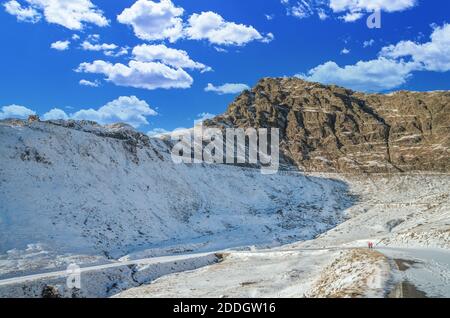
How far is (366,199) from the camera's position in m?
73.8

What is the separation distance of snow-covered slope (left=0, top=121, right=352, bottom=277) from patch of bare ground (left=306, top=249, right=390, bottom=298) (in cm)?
2054

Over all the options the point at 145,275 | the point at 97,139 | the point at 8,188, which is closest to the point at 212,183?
the point at 97,139

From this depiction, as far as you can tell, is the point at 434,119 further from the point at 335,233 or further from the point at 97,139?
the point at 97,139

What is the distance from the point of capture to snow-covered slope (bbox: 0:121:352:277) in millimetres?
37594

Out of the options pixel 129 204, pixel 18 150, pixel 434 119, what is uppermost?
pixel 434 119

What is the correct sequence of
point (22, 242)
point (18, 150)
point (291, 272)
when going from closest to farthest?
point (291, 272)
point (22, 242)
point (18, 150)

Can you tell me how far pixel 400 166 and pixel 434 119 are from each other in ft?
73.8

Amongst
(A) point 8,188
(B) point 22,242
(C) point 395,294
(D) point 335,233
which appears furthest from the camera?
(D) point 335,233

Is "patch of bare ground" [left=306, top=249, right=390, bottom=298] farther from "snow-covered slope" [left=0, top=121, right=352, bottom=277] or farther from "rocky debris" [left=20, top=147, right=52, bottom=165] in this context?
"rocky debris" [left=20, top=147, right=52, bottom=165]

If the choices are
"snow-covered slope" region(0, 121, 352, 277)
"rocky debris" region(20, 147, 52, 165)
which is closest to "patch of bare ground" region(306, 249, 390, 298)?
"snow-covered slope" region(0, 121, 352, 277)
